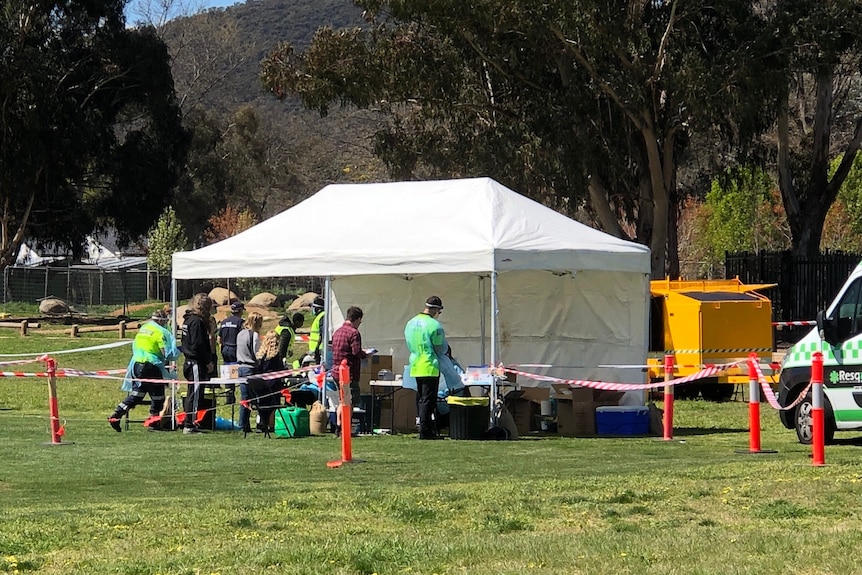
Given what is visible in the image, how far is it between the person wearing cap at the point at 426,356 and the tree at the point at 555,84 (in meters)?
14.7

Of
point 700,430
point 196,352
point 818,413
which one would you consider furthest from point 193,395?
point 818,413

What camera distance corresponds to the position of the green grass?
23.6ft

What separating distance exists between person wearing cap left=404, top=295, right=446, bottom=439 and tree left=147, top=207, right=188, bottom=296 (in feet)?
180

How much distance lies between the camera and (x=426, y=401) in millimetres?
16484

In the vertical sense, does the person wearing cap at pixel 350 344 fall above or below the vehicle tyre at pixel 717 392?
above

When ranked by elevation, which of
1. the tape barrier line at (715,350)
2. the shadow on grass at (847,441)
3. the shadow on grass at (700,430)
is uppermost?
the tape barrier line at (715,350)

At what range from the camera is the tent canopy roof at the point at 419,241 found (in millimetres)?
17172

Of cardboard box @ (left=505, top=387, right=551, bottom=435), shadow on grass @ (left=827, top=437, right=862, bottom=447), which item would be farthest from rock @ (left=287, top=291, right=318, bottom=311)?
shadow on grass @ (left=827, top=437, right=862, bottom=447)

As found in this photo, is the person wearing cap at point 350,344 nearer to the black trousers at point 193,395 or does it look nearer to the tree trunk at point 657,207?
the black trousers at point 193,395

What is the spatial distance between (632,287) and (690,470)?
8153 millimetres

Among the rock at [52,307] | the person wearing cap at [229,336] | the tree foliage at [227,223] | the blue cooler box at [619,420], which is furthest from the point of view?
the tree foliage at [227,223]

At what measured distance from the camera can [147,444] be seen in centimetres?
1589

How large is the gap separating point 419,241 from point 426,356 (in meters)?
1.97

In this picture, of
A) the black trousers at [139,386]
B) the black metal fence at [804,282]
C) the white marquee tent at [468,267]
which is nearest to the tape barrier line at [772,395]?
the white marquee tent at [468,267]
